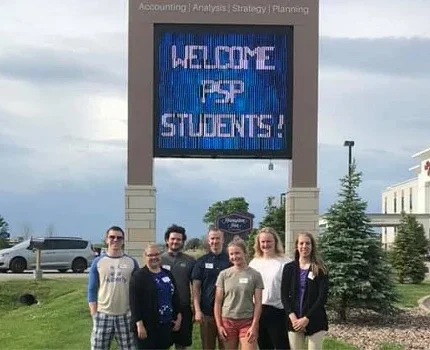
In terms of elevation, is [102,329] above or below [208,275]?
below

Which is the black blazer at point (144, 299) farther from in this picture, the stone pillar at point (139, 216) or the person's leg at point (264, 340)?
the stone pillar at point (139, 216)

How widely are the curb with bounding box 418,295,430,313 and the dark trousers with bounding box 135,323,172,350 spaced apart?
1123 cm

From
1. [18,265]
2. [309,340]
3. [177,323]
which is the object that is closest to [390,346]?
[309,340]

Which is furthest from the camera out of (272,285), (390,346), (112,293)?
(390,346)

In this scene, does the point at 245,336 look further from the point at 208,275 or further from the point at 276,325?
the point at 208,275

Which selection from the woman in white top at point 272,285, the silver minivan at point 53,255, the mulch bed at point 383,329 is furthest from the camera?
the silver minivan at point 53,255

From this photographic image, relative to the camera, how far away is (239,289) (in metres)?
8.57

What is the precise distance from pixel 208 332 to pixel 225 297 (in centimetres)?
75

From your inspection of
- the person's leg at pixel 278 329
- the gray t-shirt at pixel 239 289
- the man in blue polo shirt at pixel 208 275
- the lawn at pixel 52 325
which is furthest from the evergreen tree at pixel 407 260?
the gray t-shirt at pixel 239 289

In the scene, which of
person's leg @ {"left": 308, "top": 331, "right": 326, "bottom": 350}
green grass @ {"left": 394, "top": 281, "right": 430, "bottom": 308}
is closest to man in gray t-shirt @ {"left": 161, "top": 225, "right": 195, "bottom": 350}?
person's leg @ {"left": 308, "top": 331, "right": 326, "bottom": 350}

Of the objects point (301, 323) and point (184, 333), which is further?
point (184, 333)

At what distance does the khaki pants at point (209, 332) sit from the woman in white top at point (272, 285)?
54cm

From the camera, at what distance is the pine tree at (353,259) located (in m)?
15.5

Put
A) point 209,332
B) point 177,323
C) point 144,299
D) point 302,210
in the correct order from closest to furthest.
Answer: point 144,299, point 177,323, point 209,332, point 302,210
